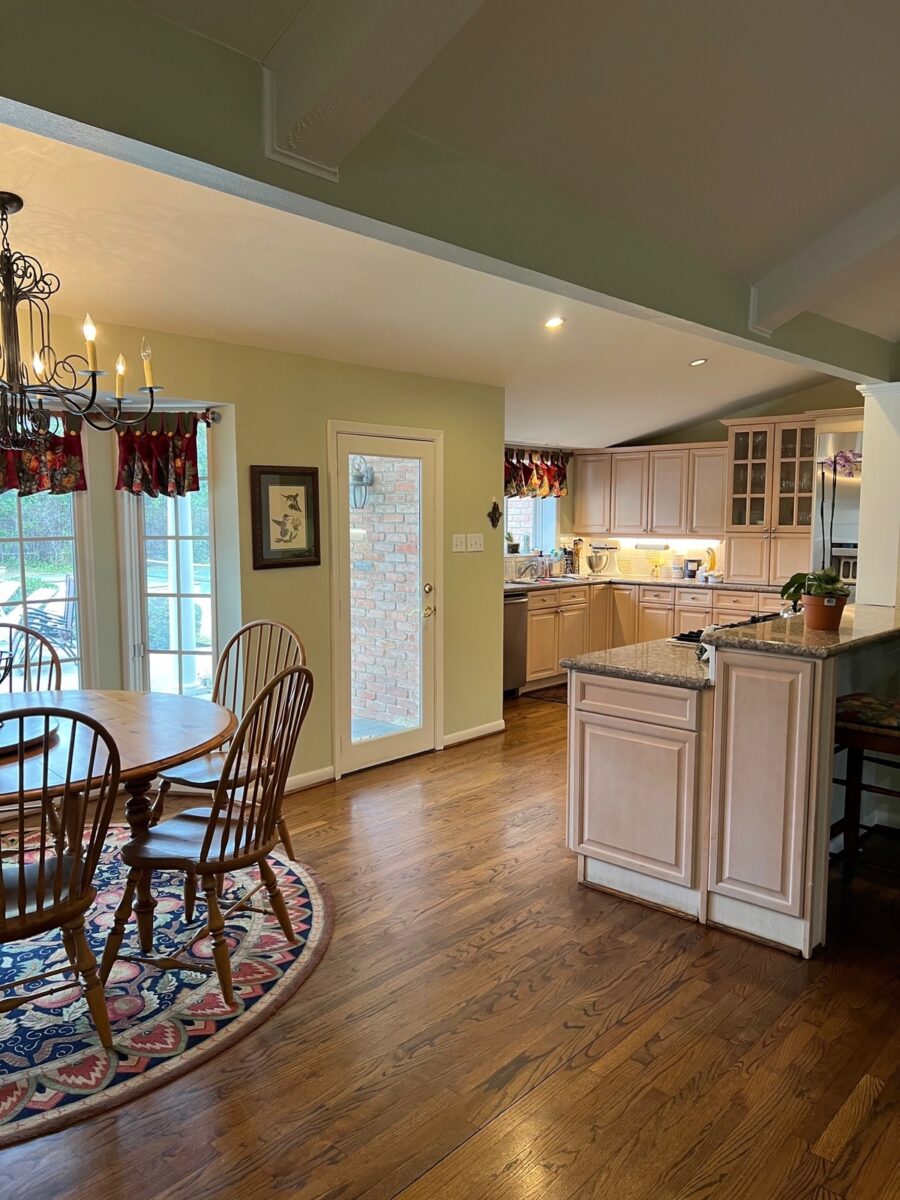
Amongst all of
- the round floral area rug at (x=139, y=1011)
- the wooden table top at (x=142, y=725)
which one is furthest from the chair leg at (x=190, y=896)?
the wooden table top at (x=142, y=725)

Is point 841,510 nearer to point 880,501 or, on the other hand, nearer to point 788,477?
point 788,477

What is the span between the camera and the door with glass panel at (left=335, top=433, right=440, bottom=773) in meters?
4.59

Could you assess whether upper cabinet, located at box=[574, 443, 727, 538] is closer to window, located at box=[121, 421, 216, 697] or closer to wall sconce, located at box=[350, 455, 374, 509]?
wall sconce, located at box=[350, 455, 374, 509]

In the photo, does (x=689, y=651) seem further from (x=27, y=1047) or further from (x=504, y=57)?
(x=27, y=1047)

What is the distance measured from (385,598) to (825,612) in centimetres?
246

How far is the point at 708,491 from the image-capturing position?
7191mm

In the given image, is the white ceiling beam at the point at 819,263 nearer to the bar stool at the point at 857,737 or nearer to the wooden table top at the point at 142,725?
the bar stool at the point at 857,737

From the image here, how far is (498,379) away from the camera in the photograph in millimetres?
5223

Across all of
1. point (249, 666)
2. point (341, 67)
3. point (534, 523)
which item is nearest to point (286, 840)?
point (249, 666)

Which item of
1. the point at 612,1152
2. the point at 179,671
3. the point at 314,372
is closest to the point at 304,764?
the point at 179,671

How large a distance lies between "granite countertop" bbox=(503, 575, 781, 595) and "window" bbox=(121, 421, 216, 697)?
2647mm

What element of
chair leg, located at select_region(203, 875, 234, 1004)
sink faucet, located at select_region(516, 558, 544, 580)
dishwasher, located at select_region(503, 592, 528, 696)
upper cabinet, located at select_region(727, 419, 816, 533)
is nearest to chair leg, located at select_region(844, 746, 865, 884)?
chair leg, located at select_region(203, 875, 234, 1004)

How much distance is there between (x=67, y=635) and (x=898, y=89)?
156 inches

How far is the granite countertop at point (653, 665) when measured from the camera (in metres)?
2.99
